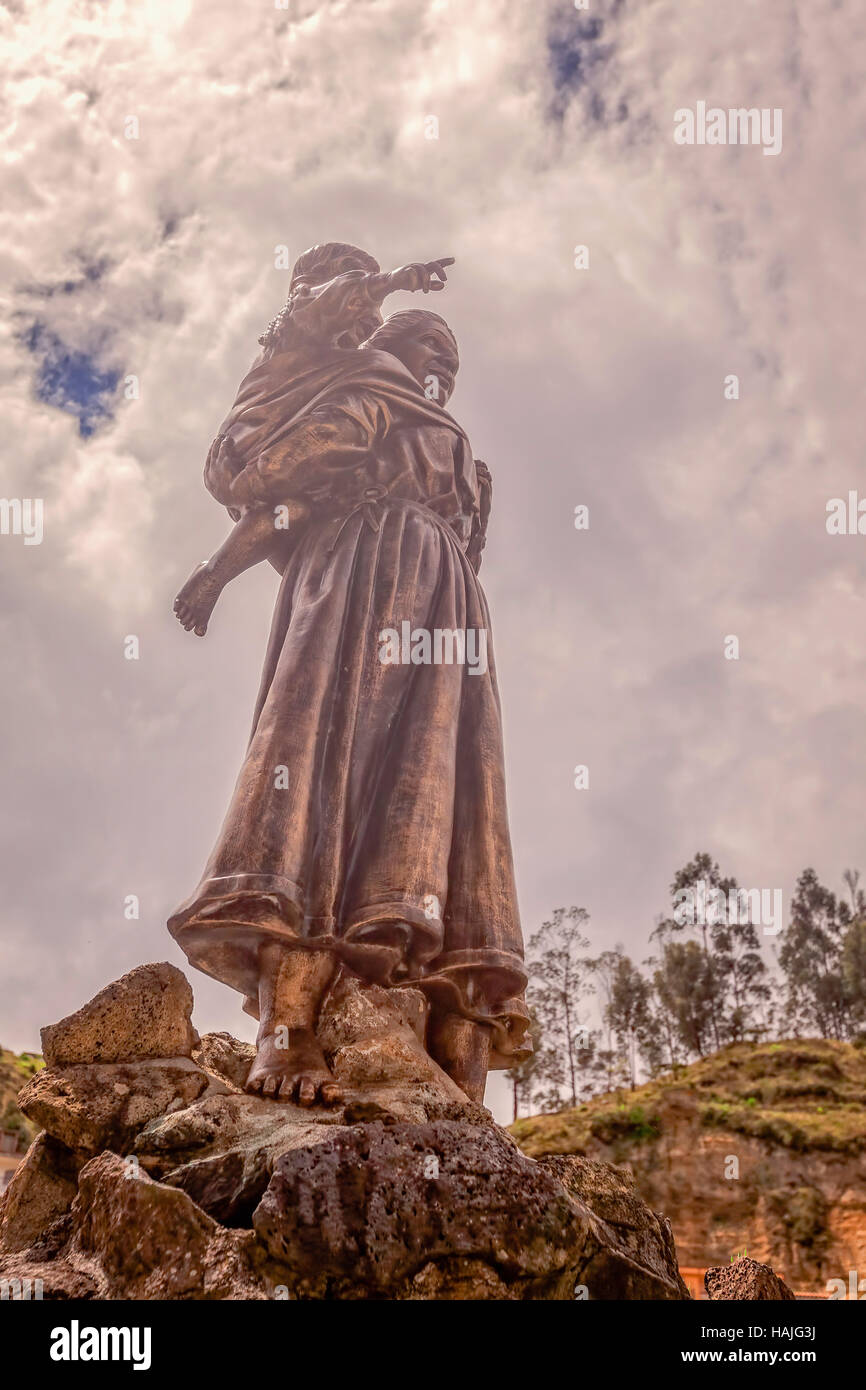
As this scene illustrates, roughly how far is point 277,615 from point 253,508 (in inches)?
23.6

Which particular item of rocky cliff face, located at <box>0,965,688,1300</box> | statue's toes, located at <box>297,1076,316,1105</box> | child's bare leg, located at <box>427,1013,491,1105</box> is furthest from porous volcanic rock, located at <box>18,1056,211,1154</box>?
child's bare leg, located at <box>427,1013,491,1105</box>

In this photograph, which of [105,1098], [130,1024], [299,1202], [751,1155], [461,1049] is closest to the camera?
[299,1202]

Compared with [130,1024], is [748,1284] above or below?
below

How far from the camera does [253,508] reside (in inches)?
220

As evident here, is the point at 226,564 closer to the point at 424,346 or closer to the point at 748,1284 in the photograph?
the point at 424,346

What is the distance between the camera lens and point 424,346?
6.30 m

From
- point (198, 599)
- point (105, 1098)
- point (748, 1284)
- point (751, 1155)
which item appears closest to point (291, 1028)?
point (105, 1098)

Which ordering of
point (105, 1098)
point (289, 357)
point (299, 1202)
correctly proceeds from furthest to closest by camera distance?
1. point (289, 357)
2. point (105, 1098)
3. point (299, 1202)

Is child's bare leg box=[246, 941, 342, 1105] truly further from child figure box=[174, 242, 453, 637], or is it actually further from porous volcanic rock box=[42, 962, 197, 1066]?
child figure box=[174, 242, 453, 637]

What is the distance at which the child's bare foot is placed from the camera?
5680mm

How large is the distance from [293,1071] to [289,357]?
402 centimetres
